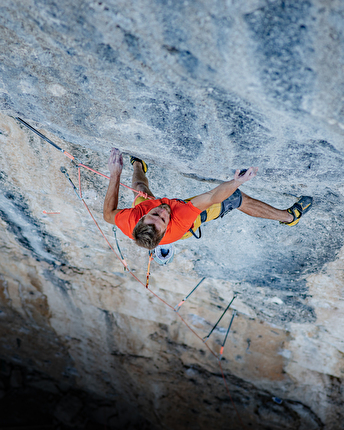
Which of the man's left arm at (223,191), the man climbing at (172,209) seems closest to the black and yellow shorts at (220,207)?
the man climbing at (172,209)

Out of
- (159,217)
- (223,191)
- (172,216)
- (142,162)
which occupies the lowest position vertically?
(159,217)

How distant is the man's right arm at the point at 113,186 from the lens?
7.80 ft

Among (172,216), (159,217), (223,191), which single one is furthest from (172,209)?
(223,191)

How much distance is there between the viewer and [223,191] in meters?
2.09

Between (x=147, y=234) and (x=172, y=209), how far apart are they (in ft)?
0.98

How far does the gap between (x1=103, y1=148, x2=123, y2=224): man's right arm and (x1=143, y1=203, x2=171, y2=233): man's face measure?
1.35ft

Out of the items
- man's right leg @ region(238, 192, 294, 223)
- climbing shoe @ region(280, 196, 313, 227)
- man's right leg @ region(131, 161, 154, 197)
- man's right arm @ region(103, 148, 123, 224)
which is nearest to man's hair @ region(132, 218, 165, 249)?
man's right arm @ region(103, 148, 123, 224)

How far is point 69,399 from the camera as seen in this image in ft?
24.0

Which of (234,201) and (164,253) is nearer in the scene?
(234,201)

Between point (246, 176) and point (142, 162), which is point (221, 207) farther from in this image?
point (142, 162)

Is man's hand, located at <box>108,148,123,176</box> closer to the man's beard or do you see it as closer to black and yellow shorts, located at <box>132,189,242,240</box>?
black and yellow shorts, located at <box>132,189,242,240</box>

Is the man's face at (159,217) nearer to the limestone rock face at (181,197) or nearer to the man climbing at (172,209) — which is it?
the man climbing at (172,209)

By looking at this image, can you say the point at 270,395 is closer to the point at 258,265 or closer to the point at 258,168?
the point at 258,265

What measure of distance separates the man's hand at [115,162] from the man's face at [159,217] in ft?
1.73
